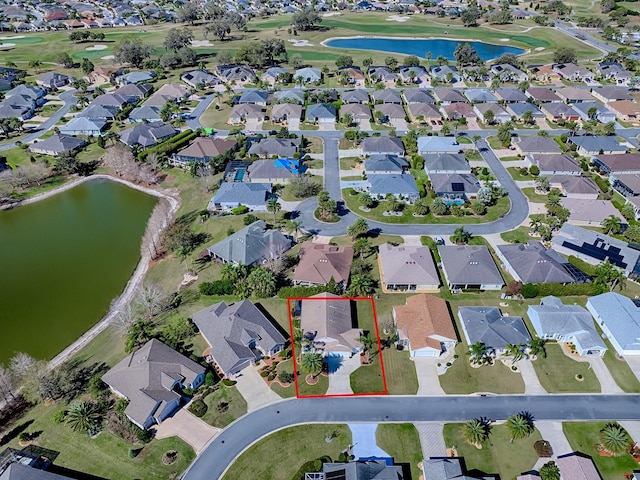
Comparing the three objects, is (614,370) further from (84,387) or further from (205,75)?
(205,75)

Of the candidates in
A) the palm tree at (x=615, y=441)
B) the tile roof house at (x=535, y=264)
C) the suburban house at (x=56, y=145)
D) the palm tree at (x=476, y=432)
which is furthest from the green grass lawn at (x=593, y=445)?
the suburban house at (x=56, y=145)

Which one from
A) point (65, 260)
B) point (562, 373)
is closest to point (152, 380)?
point (65, 260)

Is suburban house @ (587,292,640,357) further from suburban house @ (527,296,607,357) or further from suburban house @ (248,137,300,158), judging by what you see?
suburban house @ (248,137,300,158)

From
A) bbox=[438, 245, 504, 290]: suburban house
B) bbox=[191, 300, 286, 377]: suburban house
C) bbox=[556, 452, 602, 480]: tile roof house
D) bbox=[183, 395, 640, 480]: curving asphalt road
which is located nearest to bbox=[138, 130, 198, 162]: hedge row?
bbox=[191, 300, 286, 377]: suburban house

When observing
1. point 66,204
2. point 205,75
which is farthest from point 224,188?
point 205,75

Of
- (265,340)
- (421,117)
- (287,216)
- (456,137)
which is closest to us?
(265,340)
